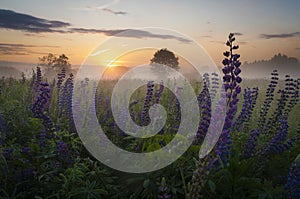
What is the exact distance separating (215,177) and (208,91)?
1.06 metres

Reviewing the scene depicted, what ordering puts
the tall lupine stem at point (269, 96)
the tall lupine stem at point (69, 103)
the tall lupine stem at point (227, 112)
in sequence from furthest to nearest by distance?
the tall lupine stem at point (69, 103) < the tall lupine stem at point (269, 96) < the tall lupine stem at point (227, 112)

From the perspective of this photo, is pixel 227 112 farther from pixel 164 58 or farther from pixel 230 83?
pixel 164 58

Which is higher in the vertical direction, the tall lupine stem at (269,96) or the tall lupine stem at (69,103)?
the tall lupine stem at (269,96)

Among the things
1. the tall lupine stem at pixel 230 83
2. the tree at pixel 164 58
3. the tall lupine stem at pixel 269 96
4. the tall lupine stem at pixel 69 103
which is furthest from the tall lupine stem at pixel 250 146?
the tree at pixel 164 58

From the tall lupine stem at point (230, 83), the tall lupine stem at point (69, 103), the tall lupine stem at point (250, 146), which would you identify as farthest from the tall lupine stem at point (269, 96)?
the tall lupine stem at point (69, 103)

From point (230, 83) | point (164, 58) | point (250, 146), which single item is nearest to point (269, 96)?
point (250, 146)

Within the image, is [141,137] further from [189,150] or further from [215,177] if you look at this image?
[215,177]

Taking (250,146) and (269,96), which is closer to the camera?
(250,146)

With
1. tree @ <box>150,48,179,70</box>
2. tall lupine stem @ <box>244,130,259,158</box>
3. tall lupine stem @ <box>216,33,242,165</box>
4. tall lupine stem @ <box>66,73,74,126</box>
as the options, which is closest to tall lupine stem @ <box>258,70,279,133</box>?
tall lupine stem @ <box>244,130,259,158</box>

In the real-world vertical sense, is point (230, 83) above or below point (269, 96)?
above

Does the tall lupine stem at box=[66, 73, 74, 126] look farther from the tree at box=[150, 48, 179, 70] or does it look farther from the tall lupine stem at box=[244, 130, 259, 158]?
the tree at box=[150, 48, 179, 70]

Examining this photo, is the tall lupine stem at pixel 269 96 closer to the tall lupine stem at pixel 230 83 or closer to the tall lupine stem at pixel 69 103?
the tall lupine stem at pixel 230 83

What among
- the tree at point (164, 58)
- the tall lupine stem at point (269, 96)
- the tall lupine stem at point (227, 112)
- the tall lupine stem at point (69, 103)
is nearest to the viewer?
the tall lupine stem at point (227, 112)

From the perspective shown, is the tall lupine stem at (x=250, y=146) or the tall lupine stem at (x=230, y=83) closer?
the tall lupine stem at (x=230, y=83)
